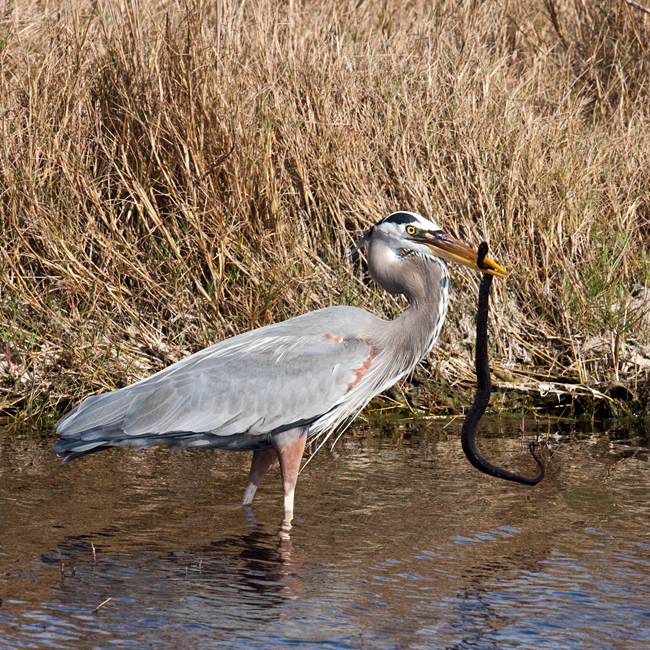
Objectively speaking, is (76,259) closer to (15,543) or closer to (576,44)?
(15,543)

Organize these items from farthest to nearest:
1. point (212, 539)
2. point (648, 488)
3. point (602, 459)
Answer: point (602, 459) → point (648, 488) → point (212, 539)

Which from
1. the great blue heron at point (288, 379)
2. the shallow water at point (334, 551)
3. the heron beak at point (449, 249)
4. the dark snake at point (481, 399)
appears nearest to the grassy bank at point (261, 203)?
the shallow water at point (334, 551)

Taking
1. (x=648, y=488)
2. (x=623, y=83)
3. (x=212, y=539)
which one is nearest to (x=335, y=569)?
(x=212, y=539)

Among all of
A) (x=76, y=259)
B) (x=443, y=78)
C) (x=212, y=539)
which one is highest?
(x=443, y=78)

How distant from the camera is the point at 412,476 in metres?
5.46

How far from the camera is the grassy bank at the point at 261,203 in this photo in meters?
6.59

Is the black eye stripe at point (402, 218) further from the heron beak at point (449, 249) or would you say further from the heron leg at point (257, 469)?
the heron leg at point (257, 469)

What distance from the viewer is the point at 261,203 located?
6.84 meters

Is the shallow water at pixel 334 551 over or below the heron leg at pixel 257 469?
below

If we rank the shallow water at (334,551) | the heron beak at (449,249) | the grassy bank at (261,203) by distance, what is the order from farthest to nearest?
the grassy bank at (261,203), the heron beak at (449,249), the shallow water at (334,551)

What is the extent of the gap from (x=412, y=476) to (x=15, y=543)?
6.75 feet

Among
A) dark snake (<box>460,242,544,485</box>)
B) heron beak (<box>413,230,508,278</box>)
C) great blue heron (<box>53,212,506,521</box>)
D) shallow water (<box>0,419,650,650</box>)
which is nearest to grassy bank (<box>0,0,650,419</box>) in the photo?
shallow water (<box>0,419,650,650</box>)

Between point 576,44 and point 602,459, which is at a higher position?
point 576,44

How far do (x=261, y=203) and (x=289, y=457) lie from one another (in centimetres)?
243
